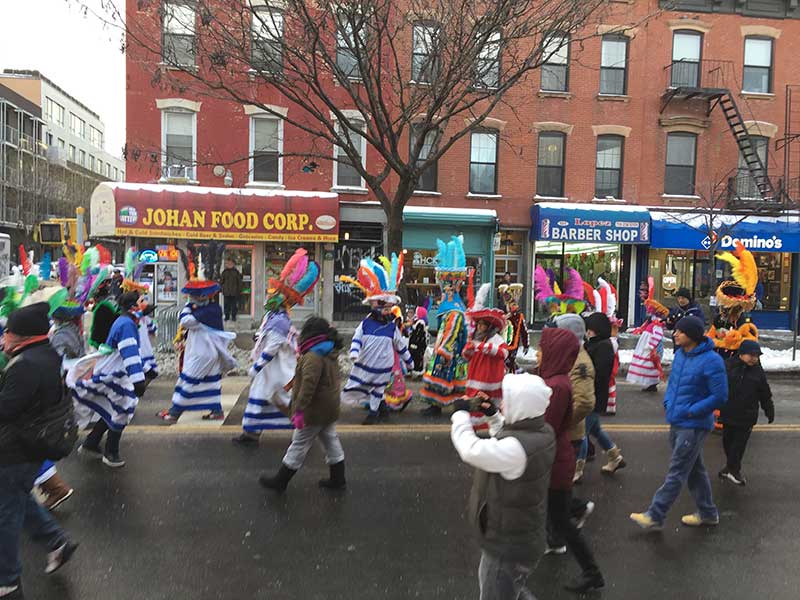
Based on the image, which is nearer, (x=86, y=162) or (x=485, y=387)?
(x=485, y=387)

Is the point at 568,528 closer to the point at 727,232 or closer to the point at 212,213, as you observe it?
the point at 212,213

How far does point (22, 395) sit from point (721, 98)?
21.3m

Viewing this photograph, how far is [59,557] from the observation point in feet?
13.3

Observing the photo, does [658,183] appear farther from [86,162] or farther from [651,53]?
[86,162]

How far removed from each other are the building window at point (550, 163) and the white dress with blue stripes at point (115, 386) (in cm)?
1579

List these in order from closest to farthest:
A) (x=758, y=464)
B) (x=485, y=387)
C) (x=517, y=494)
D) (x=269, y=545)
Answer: (x=517, y=494)
(x=269, y=545)
(x=758, y=464)
(x=485, y=387)

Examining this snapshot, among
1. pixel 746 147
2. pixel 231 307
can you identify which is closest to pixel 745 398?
pixel 231 307

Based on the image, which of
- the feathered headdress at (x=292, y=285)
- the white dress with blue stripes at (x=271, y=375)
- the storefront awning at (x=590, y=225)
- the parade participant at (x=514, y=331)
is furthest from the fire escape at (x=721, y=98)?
the white dress with blue stripes at (x=271, y=375)

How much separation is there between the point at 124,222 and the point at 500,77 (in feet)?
35.0

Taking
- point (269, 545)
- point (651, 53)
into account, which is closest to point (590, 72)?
point (651, 53)

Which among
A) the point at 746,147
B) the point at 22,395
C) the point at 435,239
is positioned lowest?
the point at 22,395

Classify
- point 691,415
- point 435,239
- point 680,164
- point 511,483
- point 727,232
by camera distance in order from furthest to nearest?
point 680,164 < point 435,239 < point 727,232 < point 691,415 < point 511,483

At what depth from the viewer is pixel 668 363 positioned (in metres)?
13.2

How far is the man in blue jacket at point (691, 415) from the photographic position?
4758mm
